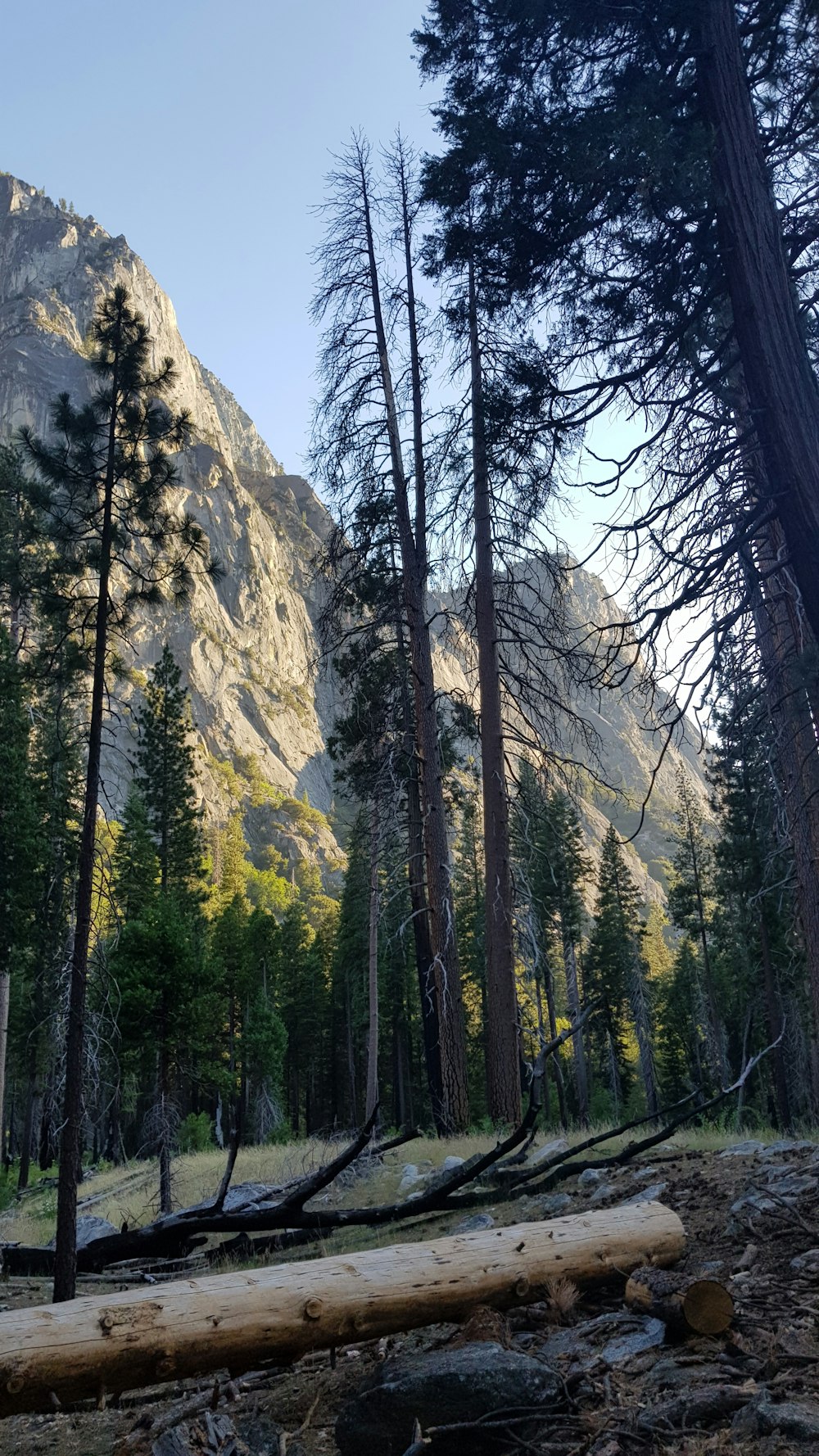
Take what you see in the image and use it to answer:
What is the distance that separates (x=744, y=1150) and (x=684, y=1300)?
4.28 metres

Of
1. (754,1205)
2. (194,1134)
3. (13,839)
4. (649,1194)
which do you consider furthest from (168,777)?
(754,1205)

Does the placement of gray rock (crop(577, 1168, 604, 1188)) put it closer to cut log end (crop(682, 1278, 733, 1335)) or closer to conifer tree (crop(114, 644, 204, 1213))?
cut log end (crop(682, 1278, 733, 1335))

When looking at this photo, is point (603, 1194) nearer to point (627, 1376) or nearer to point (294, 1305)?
point (627, 1376)

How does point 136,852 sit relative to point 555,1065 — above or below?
above

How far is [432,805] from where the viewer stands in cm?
1352

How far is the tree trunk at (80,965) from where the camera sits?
27.5 feet

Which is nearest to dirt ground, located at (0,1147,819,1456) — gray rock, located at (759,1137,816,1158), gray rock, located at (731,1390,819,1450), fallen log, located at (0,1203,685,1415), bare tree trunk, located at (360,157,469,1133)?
gray rock, located at (731,1390,819,1450)

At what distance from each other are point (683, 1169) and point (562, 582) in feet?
26.2

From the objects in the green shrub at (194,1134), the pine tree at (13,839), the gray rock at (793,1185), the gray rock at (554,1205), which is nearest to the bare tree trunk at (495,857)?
the gray rock at (554,1205)

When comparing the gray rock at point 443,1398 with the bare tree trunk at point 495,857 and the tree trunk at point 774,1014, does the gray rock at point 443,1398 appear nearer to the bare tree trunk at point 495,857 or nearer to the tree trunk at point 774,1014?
the bare tree trunk at point 495,857

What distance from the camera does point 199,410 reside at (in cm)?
15988

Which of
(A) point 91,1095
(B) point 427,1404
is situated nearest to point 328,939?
(A) point 91,1095

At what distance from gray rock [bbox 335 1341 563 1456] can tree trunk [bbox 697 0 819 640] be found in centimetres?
382

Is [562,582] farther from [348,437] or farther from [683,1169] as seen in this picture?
[683,1169]
